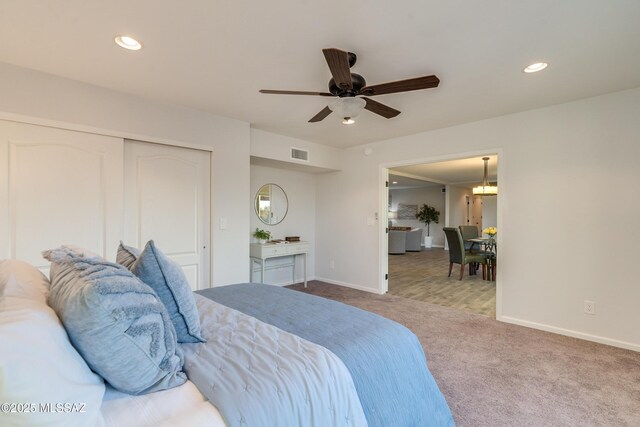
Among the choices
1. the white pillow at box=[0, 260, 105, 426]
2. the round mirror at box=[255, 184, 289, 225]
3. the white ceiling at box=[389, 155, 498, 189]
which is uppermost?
the white ceiling at box=[389, 155, 498, 189]

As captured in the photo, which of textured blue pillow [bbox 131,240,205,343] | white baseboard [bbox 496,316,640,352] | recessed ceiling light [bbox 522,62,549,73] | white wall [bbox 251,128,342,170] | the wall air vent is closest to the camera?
textured blue pillow [bbox 131,240,205,343]

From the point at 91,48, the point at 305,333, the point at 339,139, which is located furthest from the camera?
the point at 339,139

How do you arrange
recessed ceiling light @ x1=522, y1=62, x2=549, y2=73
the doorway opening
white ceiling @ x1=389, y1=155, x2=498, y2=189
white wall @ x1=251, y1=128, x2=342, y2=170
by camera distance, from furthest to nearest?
white ceiling @ x1=389, y1=155, x2=498, y2=189 → the doorway opening → white wall @ x1=251, y1=128, x2=342, y2=170 → recessed ceiling light @ x1=522, y1=62, x2=549, y2=73

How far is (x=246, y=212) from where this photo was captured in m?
3.68

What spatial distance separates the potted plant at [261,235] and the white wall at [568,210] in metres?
2.66

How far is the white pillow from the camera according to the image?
23.5 inches

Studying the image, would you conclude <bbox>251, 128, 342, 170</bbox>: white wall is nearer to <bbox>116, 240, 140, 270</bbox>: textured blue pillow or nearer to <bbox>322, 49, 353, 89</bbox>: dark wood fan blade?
<bbox>322, 49, 353, 89</bbox>: dark wood fan blade

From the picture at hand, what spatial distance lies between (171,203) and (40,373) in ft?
8.82

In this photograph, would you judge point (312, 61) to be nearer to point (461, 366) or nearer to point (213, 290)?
point (213, 290)

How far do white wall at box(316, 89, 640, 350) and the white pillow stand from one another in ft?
12.5

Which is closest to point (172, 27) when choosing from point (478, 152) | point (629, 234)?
point (478, 152)

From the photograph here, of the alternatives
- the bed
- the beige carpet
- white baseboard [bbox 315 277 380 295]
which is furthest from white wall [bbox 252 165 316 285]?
the bed

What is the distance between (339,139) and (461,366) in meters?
3.25

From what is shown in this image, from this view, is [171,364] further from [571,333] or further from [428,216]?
[428,216]
